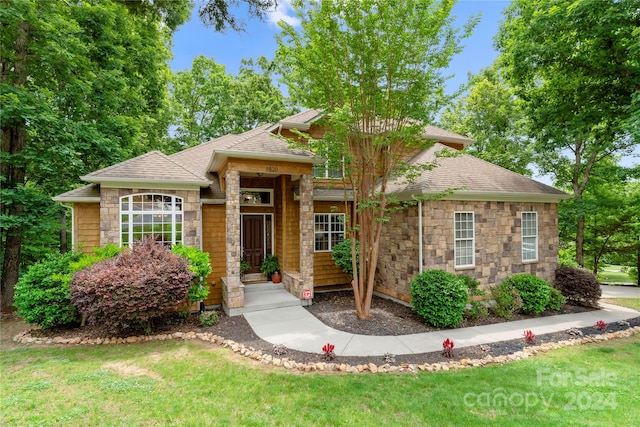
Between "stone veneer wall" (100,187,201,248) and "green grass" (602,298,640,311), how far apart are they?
577 inches

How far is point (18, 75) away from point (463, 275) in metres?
15.6

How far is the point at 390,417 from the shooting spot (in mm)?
3789

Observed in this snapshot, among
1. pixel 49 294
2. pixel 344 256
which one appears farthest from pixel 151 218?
pixel 344 256

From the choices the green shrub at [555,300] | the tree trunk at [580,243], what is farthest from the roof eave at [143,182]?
the tree trunk at [580,243]

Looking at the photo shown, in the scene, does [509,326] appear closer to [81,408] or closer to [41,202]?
[81,408]

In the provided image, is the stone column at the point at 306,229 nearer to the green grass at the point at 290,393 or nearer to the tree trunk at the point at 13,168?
the green grass at the point at 290,393

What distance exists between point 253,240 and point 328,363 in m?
6.38

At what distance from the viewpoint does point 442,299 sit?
720 centimetres

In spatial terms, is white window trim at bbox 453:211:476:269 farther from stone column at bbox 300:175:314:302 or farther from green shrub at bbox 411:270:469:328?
stone column at bbox 300:175:314:302

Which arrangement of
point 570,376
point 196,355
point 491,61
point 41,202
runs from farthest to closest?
point 491,61, point 41,202, point 196,355, point 570,376

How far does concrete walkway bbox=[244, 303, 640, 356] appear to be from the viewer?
19.9 ft

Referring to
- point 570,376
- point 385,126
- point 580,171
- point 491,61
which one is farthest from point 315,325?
point 491,61

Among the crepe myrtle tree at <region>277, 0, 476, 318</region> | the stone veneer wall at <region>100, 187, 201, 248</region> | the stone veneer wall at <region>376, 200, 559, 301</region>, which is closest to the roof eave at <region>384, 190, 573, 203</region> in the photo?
the stone veneer wall at <region>376, 200, 559, 301</region>

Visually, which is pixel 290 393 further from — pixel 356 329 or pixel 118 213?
pixel 118 213
